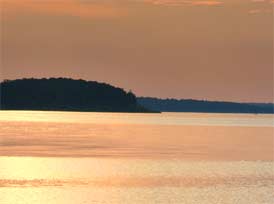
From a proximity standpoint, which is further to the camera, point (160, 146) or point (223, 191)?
point (160, 146)

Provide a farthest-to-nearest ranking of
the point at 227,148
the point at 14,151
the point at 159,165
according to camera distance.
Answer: the point at 227,148 < the point at 14,151 < the point at 159,165

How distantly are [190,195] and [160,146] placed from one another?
2022 inches

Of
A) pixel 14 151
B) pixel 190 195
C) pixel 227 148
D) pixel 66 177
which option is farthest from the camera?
pixel 227 148

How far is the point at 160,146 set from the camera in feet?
344

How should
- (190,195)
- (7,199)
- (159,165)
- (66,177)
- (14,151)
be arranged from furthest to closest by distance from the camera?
(14,151), (159,165), (66,177), (190,195), (7,199)

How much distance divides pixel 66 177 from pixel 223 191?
12585mm

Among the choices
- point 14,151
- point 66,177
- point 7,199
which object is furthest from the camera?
point 14,151

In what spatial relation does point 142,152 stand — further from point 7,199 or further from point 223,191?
point 7,199

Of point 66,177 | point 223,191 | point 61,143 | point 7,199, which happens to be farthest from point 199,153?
point 7,199

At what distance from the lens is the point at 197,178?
6419 centimetres

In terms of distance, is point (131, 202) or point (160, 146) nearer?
point (131, 202)

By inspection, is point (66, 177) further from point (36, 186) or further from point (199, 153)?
point (199, 153)

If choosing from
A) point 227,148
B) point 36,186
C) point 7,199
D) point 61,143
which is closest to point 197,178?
point 36,186

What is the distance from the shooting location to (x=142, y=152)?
92250mm
